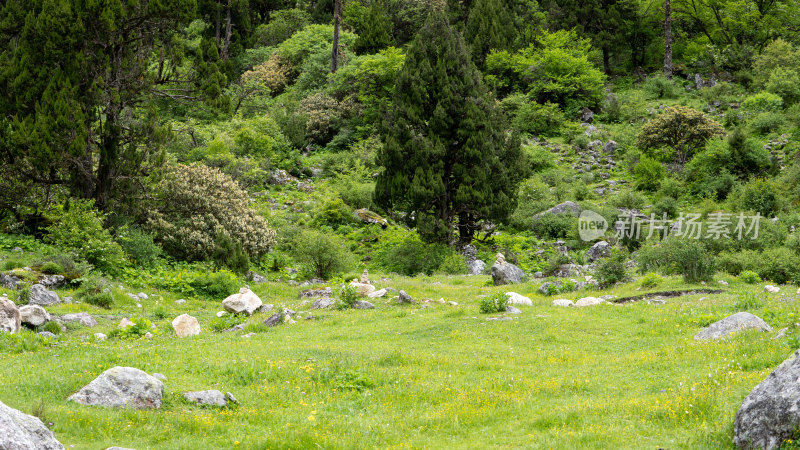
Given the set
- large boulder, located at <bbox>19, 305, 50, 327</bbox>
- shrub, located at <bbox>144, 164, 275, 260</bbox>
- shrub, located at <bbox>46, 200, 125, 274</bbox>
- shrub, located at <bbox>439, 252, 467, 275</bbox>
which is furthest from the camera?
shrub, located at <bbox>439, 252, 467, 275</bbox>

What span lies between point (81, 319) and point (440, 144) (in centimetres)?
1572

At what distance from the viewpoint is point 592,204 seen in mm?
32719

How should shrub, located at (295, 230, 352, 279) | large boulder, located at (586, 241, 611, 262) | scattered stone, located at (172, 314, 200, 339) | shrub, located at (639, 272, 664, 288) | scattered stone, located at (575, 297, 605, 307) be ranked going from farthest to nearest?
large boulder, located at (586, 241, 611, 262), shrub, located at (295, 230, 352, 279), shrub, located at (639, 272, 664, 288), scattered stone, located at (575, 297, 605, 307), scattered stone, located at (172, 314, 200, 339)

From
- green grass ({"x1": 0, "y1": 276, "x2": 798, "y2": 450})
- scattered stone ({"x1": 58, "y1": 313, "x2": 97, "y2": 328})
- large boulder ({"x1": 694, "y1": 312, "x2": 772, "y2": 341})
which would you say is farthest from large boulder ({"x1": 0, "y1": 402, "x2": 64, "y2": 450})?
large boulder ({"x1": 694, "y1": 312, "x2": 772, "y2": 341})

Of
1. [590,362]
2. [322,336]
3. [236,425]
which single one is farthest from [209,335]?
[590,362]

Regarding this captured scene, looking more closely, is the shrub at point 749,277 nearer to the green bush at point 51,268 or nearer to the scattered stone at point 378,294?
the scattered stone at point 378,294

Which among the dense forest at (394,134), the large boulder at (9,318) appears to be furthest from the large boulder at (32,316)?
the dense forest at (394,134)

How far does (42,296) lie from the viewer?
1695 cm

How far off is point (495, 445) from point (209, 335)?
9149mm

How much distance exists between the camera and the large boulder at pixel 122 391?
8273 mm

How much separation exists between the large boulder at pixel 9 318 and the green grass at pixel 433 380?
112cm

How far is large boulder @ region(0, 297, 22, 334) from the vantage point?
13.1 metres

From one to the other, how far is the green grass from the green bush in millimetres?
3051

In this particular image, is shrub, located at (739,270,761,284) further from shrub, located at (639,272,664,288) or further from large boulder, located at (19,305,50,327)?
large boulder, located at (19,305,50,327)
